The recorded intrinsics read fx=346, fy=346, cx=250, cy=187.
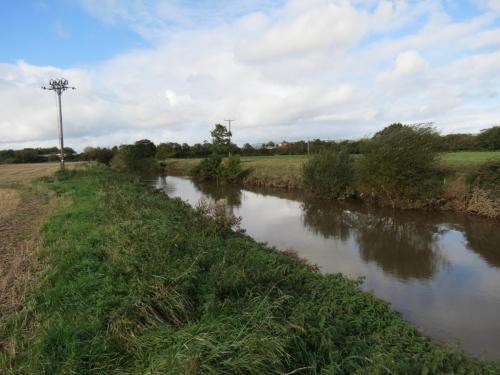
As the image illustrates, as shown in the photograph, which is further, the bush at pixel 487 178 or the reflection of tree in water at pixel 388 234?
the bush at pixel 487 178

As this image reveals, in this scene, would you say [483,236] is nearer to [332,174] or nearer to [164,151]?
[332,174]

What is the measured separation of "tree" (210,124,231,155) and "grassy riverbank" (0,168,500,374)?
48.4 m

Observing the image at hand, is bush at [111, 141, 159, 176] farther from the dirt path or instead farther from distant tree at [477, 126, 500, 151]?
distant tree at [477, 126, 500, 151]

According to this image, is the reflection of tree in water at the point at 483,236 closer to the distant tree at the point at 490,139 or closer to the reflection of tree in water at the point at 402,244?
the reflection of tree in water at the point at 402,244

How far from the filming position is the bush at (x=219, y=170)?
120 feet

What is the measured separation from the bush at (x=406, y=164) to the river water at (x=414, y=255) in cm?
113

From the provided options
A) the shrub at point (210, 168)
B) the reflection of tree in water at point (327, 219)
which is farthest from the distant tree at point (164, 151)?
the reflection of tree in water at point (327, 219)

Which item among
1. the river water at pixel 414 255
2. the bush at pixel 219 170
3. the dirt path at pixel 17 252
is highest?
the bush at pixel 219 170

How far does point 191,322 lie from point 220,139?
51.7 m

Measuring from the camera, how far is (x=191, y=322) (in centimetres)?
374

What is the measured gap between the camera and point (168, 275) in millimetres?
A: 4574

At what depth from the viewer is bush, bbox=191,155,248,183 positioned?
36562 millimetres

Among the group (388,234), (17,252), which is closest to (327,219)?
(388,234)

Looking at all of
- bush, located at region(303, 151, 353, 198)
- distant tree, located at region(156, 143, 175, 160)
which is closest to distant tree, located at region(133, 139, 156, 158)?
distant tree, located at region(156, 143, 175, 160)
